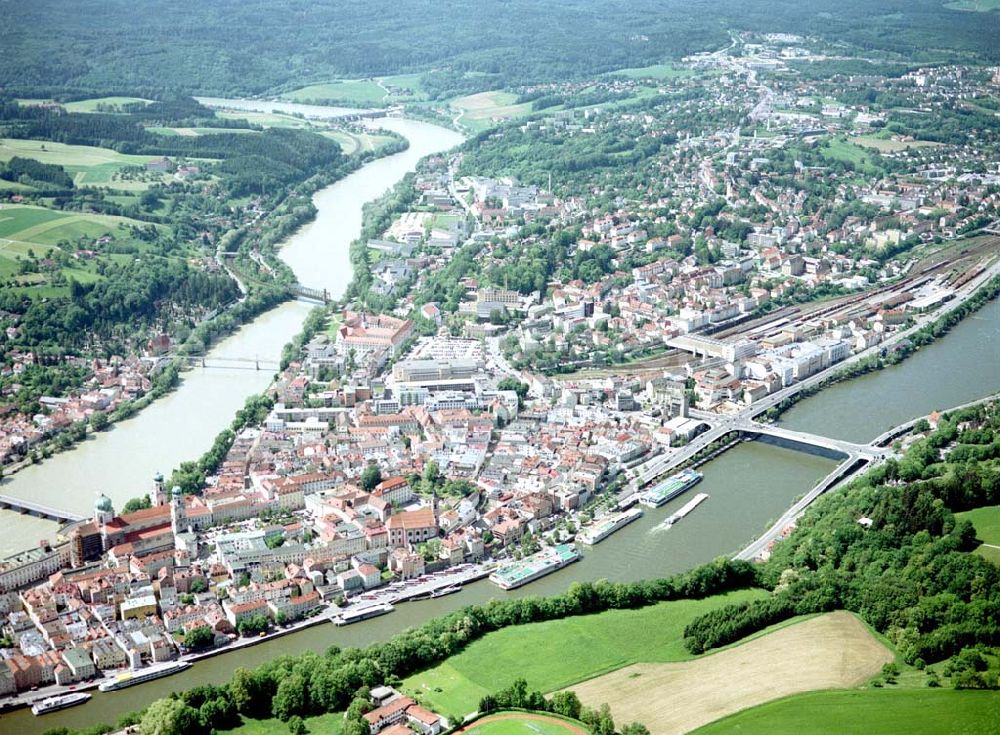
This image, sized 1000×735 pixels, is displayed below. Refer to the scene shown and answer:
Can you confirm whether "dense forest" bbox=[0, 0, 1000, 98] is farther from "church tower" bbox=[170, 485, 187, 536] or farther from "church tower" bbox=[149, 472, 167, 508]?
"church tower" bbox=[170, 485, 187, 536]

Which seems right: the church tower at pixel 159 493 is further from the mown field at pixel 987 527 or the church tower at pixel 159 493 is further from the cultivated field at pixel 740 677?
the mown field at pixel 987 527

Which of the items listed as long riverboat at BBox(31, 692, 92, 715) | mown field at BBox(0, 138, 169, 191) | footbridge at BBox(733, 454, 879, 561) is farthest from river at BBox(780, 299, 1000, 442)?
mown field at BBox(0, 138, 169, 191)

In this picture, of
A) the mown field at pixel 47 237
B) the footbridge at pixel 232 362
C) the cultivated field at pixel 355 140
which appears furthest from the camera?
the cultivated field at pixel 355 140

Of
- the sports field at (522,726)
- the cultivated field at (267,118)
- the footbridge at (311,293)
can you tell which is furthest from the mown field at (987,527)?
the cultivated field at (267,118)

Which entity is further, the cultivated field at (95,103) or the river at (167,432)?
the cultivated field at (95,103)

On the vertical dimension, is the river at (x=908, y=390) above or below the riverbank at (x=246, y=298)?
below

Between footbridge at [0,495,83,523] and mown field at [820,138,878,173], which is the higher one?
mown field at [820,138,878,173]
